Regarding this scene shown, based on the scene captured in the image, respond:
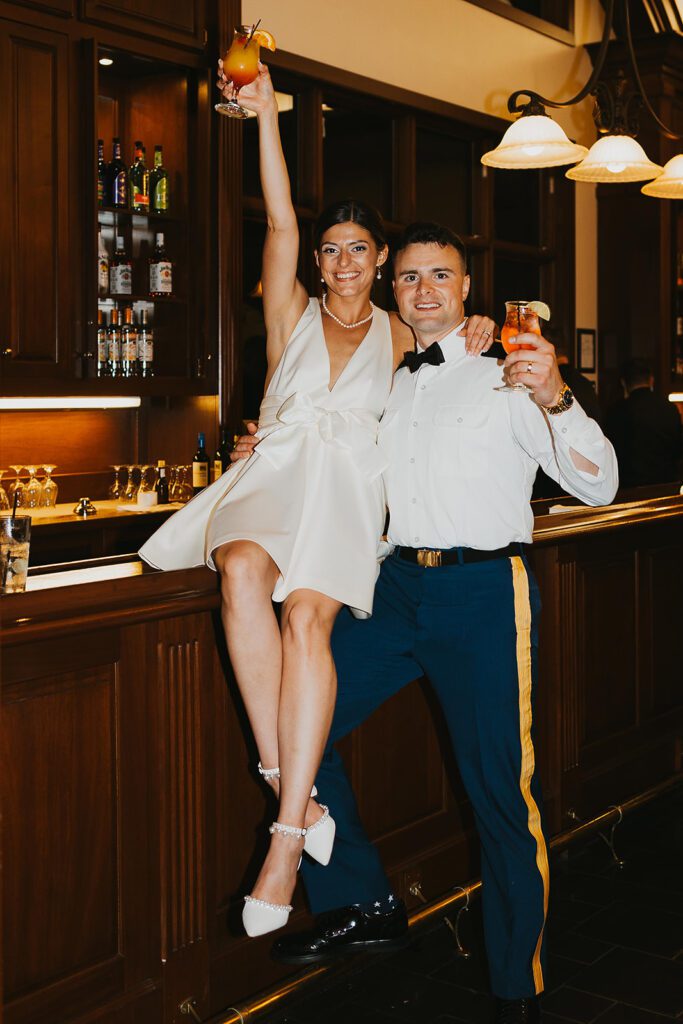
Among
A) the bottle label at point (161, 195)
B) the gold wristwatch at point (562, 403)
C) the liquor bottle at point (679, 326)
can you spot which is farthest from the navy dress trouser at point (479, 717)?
the liquor bottle at point (679, 326)

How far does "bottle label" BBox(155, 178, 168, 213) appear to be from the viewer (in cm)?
551

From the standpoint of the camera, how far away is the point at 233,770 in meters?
2.73

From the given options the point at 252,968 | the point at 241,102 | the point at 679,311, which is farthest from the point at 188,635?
the point at 679,311

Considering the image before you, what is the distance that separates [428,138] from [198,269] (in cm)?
211

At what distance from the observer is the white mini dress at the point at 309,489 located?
2459mm

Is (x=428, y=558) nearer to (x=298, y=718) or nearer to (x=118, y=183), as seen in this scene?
(x=298, y=718)

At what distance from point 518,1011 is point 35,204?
373cm

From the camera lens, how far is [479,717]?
2635 millimetres

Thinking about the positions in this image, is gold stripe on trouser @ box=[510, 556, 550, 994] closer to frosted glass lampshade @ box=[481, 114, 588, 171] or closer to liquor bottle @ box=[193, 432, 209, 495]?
frosted glass lampshade @ box=[481, 114, 588, 171]

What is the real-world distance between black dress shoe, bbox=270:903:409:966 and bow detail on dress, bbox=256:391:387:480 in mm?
990

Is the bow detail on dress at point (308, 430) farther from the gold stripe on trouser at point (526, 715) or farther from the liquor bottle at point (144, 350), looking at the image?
the liquor bottle at point (144, 350)

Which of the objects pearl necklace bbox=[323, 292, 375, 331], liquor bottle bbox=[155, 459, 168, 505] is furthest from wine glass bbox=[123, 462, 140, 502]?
pearl necklace bbox=[323, 292, 375, 331]

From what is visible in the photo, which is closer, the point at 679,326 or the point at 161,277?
the point at 161,277

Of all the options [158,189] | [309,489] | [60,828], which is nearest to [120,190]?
[158,189]
